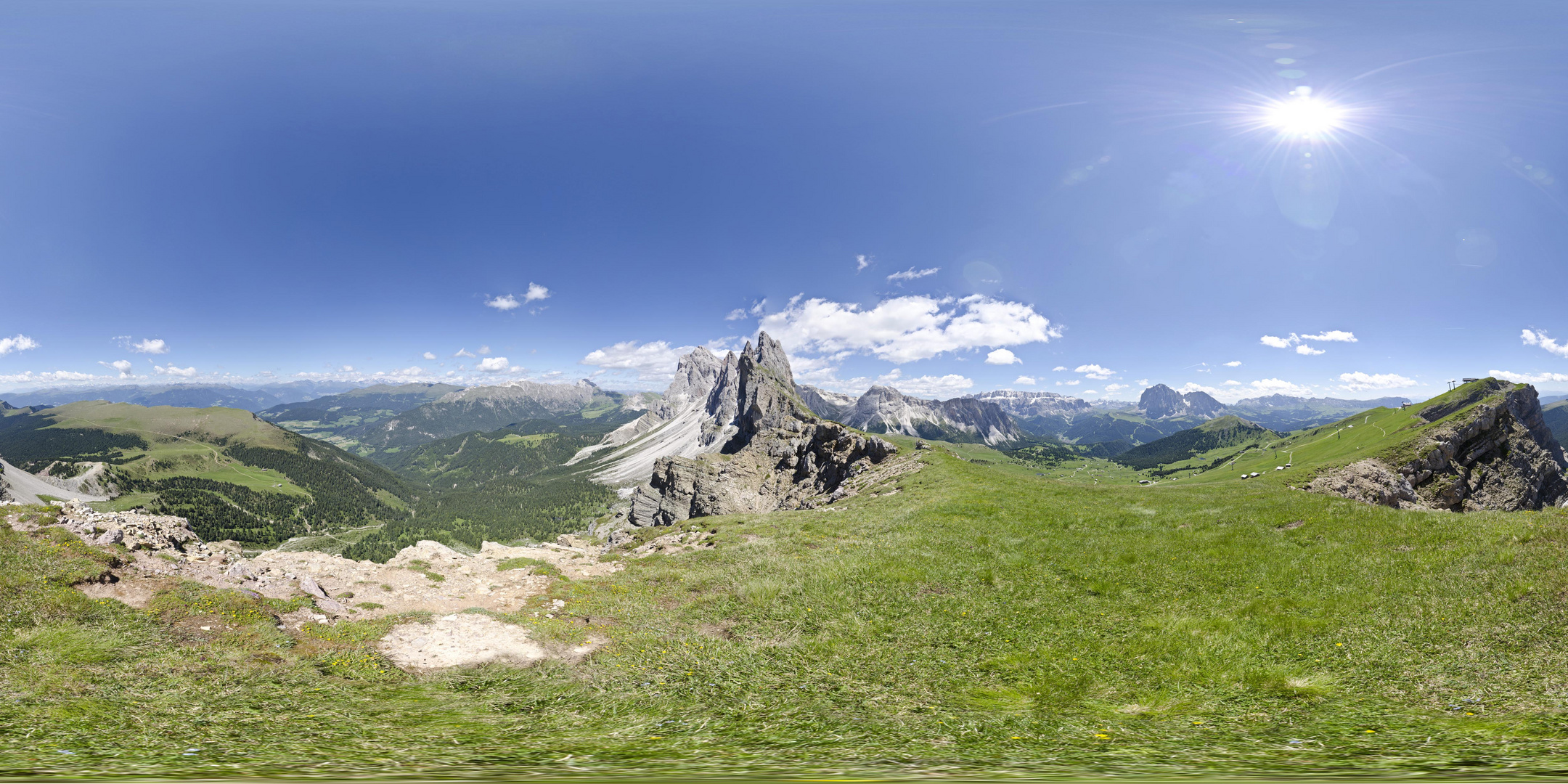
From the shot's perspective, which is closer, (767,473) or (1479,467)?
(1479,467)

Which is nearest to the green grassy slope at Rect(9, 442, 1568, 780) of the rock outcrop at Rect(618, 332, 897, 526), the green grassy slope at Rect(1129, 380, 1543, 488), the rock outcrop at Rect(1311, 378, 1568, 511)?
the rock outcrop at Rect(618, 332, 897, 526)

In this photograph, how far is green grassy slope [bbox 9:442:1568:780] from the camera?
9.20 metres

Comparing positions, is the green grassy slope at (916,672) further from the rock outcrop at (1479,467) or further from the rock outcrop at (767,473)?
the rock outcrop at (1479,467)

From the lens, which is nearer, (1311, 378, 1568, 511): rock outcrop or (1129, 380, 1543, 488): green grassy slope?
(1311, 378, 1568, 511): rock outcrop

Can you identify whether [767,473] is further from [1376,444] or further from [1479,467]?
[1376,444]

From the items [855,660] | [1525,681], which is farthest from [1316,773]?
[855,660]

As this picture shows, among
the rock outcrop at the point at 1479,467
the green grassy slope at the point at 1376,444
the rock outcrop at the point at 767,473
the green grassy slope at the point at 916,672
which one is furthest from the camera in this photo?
the green grassy slope at the point at 1376,444

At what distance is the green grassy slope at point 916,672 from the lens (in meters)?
9.20

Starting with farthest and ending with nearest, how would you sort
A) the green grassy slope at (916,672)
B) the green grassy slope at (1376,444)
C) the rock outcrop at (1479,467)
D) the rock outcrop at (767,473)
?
the green grassy slope at (1376,444) < the rock outcrop at (1479,467) < the rock outcrop at (767,473) < the green grassy slope at (916,672)

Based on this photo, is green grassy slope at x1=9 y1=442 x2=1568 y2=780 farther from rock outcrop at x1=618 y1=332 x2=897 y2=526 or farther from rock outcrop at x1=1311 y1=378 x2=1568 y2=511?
rock outcrop at x1=1311 y1=378 x2=1568 y2=511

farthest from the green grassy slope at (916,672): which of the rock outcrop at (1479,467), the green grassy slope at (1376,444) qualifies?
the green grassy slope at (1376,444)

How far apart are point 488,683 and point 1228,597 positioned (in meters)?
25.7

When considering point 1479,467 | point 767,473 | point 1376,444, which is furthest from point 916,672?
point 1376,444

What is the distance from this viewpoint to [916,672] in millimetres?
15250
